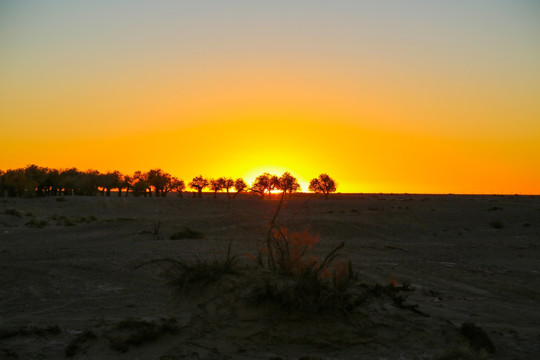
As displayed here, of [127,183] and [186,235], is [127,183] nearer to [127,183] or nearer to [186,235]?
[127,183]

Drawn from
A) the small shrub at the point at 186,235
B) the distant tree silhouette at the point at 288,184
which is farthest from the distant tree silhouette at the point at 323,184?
the small shrub at the point at 186,235

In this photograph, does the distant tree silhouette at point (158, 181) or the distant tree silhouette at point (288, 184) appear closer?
the distant tree silhouette at point (288, 184)

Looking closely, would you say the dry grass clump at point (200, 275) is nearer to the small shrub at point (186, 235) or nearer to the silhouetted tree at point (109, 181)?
the small shrub at point (186, 235)

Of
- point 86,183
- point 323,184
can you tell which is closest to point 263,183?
point 323,184

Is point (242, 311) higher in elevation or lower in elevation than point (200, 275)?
lower

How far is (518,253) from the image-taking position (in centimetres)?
1916

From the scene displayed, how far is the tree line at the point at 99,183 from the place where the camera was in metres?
60.1

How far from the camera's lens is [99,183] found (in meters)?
74.0

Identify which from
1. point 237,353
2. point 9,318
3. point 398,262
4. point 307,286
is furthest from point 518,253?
point 9,318

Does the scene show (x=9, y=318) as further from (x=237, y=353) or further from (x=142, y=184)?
(x=142, y=184)

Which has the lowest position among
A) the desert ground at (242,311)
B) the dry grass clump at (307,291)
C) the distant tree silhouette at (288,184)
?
the desert ground at (242,311)

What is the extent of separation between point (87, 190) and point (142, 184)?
10.1m

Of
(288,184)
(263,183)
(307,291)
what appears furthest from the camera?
(263,183)

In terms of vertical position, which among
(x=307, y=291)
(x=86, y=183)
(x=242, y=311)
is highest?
(x=86, y=183)
